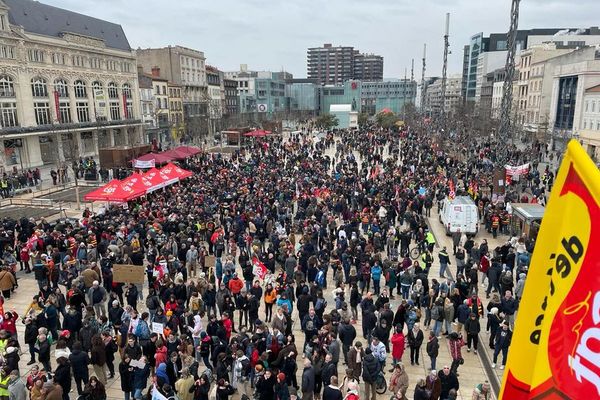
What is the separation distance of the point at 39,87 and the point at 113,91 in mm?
12562

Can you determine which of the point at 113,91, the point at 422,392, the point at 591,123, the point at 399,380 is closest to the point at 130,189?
the point at 399,380

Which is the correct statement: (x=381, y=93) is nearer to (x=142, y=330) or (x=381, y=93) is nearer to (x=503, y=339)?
(x=503, y=339)

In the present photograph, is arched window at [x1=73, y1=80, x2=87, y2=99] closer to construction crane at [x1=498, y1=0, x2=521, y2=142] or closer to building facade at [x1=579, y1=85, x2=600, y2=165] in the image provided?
construction crane at [x1=498, y1=0, x2=521, y2=142]

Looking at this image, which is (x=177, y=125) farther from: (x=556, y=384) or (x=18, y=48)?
(x=556, y=384)

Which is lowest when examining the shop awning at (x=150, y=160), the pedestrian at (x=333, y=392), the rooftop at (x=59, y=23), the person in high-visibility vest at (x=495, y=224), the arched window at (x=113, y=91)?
the person in high-visibility vest at (x=495, y=224)

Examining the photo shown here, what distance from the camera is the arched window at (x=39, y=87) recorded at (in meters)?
45.8

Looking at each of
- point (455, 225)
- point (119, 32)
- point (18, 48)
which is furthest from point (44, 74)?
point (455, 225)

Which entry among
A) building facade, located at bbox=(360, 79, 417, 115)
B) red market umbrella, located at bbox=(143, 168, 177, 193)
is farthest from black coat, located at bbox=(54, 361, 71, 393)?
building facade, located at bbox=(360, 79, 417, 115)

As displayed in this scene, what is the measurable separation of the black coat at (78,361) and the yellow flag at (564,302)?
29.2 feet

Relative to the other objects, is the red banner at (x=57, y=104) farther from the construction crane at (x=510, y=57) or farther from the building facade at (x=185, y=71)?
the construction crane at (x=510, y=57)

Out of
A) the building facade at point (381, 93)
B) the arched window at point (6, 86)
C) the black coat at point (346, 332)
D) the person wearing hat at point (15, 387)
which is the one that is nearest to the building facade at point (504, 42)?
the building facade at point (381, 93)

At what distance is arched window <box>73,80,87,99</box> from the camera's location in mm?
52150

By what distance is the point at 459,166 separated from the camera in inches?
1361

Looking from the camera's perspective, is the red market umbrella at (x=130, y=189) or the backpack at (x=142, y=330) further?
the red market umbrella at (x=130, y=189)
